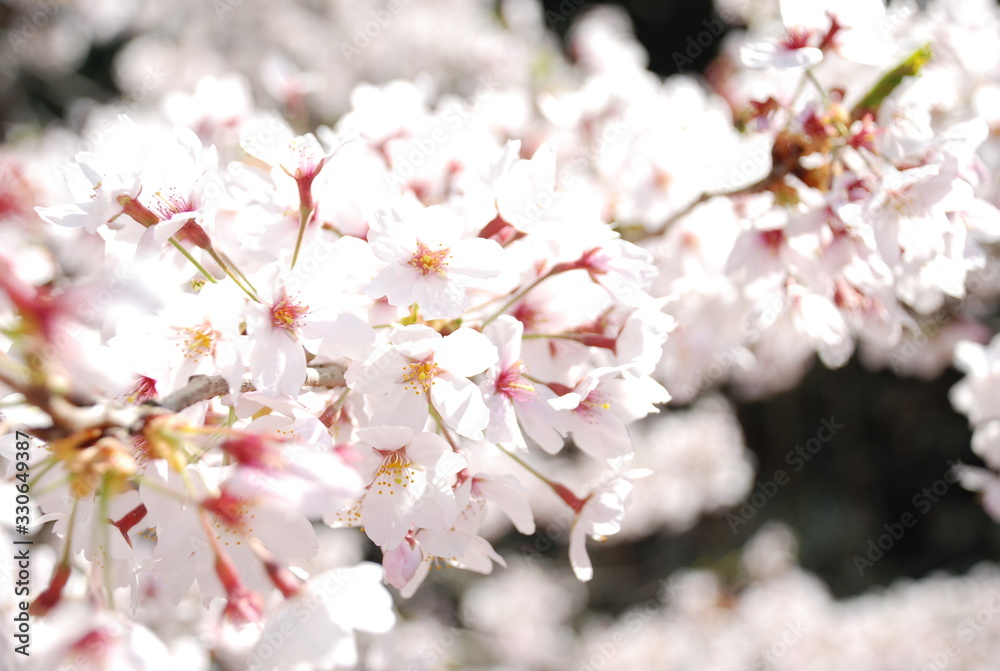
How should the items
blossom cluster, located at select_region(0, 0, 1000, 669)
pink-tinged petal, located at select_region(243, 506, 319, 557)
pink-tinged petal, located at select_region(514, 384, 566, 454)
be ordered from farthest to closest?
pink-tinged petal, located at select_region(514, 384, 566, 454), pink-tinged petal, located at select_region(243, 506, 319, 557), blossom cluster, located at select_region(0, 0, 1000, 669)

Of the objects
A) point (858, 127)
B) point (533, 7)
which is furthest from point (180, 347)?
point (533, 7)

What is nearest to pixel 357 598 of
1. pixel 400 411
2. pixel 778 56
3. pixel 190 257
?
pixel 400 411

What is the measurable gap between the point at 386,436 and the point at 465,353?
135 millimetres

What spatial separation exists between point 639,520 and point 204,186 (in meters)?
3.30

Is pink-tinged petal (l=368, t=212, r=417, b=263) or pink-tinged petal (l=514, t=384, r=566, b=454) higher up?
pink-tinged petal (l=368, t=212, r=417, b=263)

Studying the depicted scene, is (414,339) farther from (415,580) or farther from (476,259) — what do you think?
(415,580)

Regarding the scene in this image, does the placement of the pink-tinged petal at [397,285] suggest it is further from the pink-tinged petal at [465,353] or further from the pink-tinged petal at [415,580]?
the pink-tinged petal at [415,580]

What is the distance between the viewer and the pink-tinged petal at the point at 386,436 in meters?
0.85

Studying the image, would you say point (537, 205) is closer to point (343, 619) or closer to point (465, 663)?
point (343, 619)

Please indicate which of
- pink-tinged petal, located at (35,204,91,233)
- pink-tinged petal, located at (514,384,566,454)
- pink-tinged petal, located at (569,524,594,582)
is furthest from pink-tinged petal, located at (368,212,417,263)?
pink-tinged petal, located at (569,524,594,582)

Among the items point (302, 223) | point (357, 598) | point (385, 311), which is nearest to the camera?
point (357, 598)

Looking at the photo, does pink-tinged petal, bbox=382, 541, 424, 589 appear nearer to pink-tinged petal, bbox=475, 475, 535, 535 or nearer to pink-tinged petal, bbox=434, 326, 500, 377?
pink-tinged petal, bbox=475, 475, 535, 535

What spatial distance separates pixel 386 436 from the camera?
2.82ft

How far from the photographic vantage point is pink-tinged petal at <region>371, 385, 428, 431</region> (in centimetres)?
87
